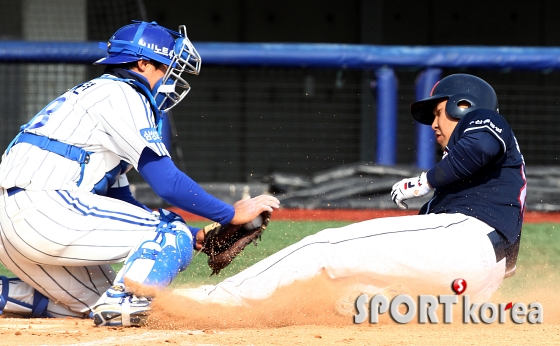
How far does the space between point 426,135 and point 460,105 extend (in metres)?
4.84

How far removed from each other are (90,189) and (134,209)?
22cm

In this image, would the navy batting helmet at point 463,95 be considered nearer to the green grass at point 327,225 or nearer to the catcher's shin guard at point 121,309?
the green grass at point 327,225

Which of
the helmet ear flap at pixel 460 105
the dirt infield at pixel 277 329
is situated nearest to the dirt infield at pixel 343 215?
the helmet ear flap at pixel 460 105

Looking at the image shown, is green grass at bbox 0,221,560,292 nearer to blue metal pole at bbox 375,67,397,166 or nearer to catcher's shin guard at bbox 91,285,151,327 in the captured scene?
catcher's shin guard at bbox 91,285,151,327

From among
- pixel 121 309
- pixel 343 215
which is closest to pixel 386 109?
pixel 343 215

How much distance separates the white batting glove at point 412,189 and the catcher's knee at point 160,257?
1.04m

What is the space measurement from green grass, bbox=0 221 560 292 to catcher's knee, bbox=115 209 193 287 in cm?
84

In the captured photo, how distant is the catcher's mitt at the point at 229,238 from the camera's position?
12.4ft

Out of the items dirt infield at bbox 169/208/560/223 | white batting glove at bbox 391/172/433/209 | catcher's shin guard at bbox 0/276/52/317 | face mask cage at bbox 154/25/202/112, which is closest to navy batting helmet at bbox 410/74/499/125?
white batting glove at bbox 391/172/433/209

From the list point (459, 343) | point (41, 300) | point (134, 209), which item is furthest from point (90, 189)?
point (459, 343)

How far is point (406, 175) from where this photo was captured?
8.45 meters

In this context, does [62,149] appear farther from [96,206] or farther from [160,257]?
[160,257]

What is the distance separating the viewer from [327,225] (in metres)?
6.92

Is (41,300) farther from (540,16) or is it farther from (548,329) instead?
(540,16)
